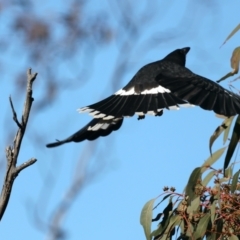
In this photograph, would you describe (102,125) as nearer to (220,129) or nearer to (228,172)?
(220,129)

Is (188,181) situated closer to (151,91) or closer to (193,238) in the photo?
(193,238)

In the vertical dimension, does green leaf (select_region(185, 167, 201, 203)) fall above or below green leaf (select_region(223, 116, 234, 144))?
below

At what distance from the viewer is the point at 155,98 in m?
3.13

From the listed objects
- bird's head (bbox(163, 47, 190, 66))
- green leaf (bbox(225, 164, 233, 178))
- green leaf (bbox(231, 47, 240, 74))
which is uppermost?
bird's head (bbox(163, 47, 190, 66))

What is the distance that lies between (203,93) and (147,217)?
23.7 inches

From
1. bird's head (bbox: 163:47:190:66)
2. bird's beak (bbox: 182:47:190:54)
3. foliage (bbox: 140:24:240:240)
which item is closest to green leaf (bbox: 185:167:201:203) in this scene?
foliage (bbox: 140:24:240:240)

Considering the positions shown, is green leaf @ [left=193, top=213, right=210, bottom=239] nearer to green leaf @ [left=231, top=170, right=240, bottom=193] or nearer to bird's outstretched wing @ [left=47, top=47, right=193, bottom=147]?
green leaf @ [left=231, top=170, right=240, bottom=193]

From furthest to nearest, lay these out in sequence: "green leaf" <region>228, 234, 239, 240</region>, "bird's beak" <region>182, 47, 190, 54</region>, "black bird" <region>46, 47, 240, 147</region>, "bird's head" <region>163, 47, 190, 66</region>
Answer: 1. "bird's beak" <region>182, 47, 190, 54</region>
2. "bird's head" <region>163, 47, 190, 66</region>
3. "black bird" <region>46, 47, 240, 147</region>
4. "green leaf" <region>228, 234, 239, 240</region>

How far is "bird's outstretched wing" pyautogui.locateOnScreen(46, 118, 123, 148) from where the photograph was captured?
9.53 ft

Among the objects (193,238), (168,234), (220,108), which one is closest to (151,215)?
(168,234)

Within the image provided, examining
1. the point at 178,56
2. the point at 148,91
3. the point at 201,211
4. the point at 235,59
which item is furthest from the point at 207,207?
the point at 178,56

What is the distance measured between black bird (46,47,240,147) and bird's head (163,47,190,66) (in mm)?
177

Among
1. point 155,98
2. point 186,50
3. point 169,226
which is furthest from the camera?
point 186,50

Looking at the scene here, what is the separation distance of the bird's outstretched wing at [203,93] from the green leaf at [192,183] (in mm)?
235
